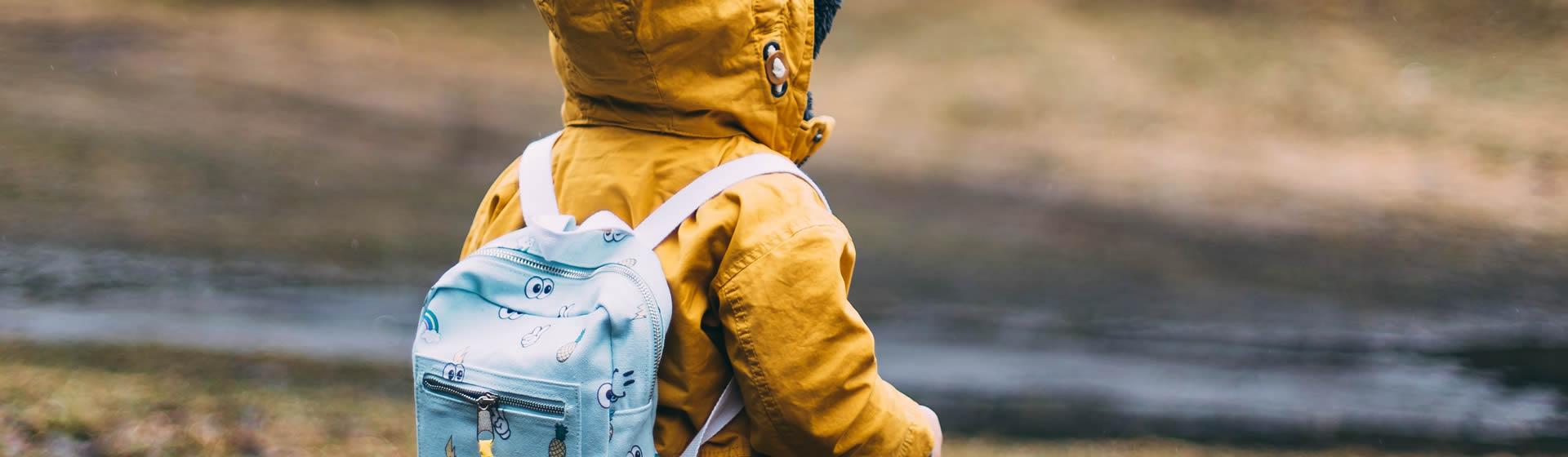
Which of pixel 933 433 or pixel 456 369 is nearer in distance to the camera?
pixel 456 369

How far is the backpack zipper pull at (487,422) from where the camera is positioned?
116 cm

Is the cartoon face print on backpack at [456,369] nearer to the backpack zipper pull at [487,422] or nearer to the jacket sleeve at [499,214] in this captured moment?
the backpack zipper pull at [487,422]

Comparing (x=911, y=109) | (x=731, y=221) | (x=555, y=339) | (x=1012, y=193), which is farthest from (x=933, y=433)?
(x=911, y=109)

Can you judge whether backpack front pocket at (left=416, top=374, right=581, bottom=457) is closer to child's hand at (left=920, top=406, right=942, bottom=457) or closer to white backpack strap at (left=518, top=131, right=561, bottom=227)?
white backpack strap at (left=518, top=131, right=561, bottom=227)

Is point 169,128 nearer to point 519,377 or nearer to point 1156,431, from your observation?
point 1156,431

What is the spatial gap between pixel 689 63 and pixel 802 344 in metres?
0.32

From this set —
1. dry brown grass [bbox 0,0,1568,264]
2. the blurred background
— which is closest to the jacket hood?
the blurred background

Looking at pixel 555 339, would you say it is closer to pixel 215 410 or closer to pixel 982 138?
pixel 215 410

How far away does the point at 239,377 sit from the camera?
388 centimetres

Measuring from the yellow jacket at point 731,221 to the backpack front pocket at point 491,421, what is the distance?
0.15 meters

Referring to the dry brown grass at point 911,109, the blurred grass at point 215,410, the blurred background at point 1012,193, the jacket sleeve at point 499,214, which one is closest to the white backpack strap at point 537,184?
the jacket sleeve at point 499,214

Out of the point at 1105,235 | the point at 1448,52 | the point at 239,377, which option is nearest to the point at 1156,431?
the point at 1105,235

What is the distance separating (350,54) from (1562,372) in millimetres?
5376

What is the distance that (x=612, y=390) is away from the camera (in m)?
1.14
